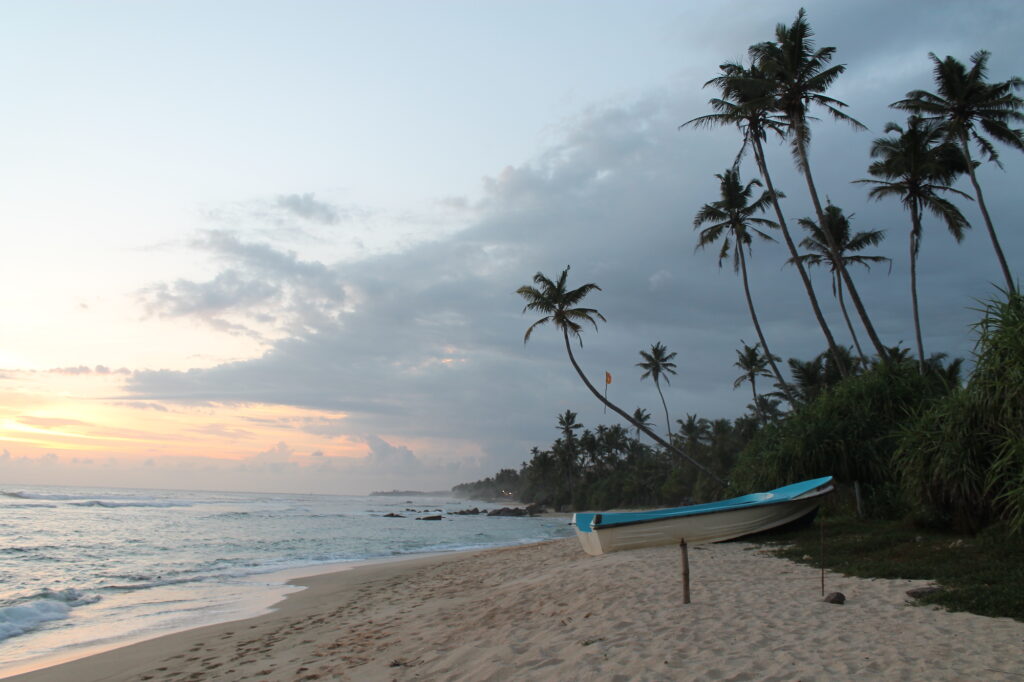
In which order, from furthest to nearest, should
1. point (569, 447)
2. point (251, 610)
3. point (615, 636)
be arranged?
point (569, 447)
point (251, 610)
point (615, 636)

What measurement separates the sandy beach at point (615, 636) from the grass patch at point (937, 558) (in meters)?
0.44

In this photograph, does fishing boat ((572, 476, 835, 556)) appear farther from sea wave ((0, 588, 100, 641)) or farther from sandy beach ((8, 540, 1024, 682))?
sea wave ((0, 588, 100, 641))

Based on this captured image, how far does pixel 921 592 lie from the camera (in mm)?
7355

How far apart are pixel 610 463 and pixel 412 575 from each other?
65592mm

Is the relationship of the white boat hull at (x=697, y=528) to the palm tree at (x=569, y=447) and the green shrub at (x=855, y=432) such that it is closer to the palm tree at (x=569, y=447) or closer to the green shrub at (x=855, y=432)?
the green shrub at (x=855, y=432)

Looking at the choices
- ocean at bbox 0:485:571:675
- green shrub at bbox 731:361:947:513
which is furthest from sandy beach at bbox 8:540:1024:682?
green shrub at bbox 731:361:947:513

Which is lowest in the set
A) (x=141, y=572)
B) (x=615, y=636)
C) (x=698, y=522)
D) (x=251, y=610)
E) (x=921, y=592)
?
(x=141, y=572)

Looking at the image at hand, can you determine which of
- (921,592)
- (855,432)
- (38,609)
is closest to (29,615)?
(38,609)

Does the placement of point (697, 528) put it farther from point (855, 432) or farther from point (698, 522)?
point (855, 432)

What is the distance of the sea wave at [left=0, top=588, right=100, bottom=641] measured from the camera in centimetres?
1100

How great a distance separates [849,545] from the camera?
11.6 meters

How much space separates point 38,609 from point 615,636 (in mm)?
12467

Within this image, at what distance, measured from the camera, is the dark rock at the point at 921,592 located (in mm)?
7309

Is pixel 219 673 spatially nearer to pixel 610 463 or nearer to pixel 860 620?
pixel 860 620
